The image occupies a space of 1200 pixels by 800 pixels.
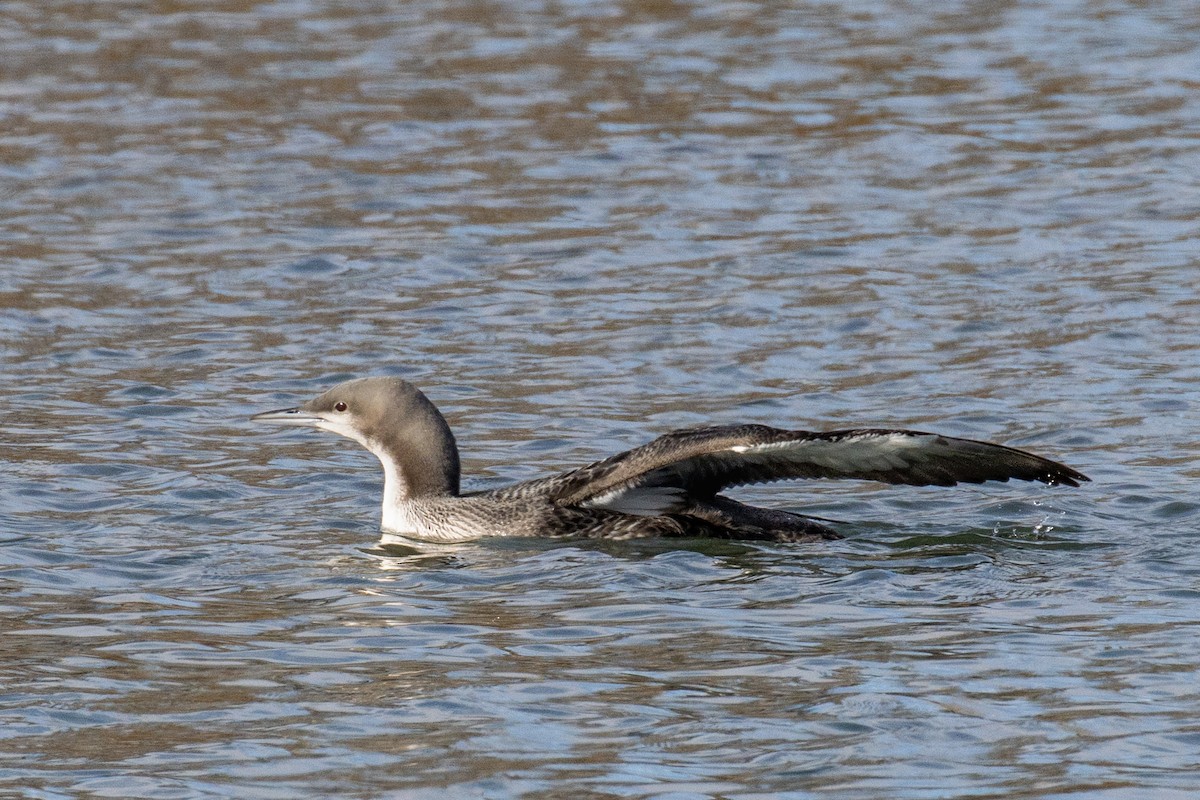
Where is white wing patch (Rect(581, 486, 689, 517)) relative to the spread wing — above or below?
below

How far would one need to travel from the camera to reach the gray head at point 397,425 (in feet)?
33.0

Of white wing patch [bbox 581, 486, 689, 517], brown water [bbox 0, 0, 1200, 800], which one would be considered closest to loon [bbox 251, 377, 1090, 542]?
white wing patch [bbox 581, 486, 689, 517]

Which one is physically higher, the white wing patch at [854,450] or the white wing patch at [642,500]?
the white wing patch at [854,450]

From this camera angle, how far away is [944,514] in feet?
32.9

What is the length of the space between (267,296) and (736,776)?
27.8 feet

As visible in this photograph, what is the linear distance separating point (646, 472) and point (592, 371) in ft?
10.5

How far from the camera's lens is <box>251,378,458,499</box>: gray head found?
10.1 meters

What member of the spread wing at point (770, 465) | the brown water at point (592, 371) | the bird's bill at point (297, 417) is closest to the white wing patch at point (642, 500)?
the spread wing at point (770, 465)

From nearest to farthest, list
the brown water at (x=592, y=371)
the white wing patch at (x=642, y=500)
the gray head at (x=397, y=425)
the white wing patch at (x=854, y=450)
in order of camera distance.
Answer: the brown water at (x=592, y=371) < the white wing patch at (x=854, y=450) < the white wing patch at (x=642, y=500) < the gray head at (x=397, y=425)

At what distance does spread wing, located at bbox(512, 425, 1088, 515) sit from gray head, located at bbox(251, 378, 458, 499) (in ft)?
2.08

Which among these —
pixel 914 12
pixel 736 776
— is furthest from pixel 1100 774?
pixel 914 12

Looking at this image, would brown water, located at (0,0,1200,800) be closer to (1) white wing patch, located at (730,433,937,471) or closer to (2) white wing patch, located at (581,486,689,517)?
(2) white wing patch, located at (581,486,689,517)

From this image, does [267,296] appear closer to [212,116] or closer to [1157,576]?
[212,116]

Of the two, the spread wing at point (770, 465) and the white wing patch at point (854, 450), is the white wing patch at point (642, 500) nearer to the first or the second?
the spread wing at point (770, 465)
